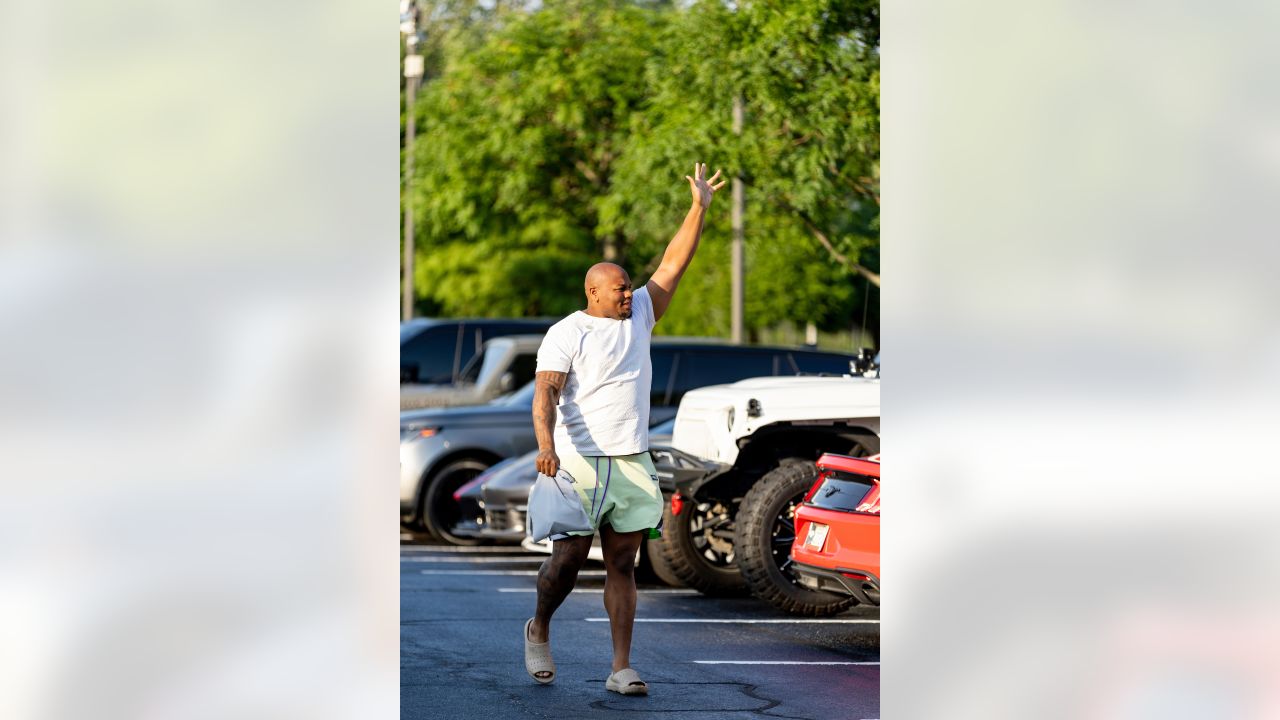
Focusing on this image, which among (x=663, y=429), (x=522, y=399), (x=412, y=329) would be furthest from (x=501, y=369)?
(x=663, y=429)

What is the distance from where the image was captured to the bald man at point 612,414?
6969 millimetres

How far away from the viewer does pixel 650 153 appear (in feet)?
49.9

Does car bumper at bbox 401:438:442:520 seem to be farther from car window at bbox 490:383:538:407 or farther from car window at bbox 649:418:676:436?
car window at bbox 649:418:676:436

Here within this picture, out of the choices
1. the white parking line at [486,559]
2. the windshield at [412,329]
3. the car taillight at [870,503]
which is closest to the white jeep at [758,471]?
the car taillight at [870,503]

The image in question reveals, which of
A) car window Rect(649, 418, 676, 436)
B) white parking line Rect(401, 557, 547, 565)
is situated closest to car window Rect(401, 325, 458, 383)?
white parking line Rect(401, 557, 547, 565)

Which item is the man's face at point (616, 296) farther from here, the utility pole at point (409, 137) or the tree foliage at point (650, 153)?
the utility pole at point (409, 137)

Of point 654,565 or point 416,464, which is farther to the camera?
point 416,464

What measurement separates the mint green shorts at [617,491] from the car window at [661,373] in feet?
22.9

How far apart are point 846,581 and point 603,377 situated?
6.13 feet

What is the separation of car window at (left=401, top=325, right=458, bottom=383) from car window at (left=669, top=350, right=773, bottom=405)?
193 inches

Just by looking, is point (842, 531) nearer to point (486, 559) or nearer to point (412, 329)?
point (486, 559)

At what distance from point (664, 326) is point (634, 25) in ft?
30.6
